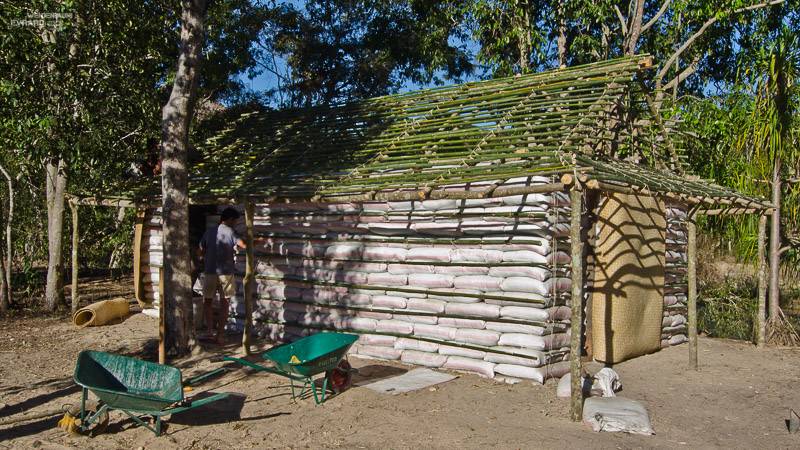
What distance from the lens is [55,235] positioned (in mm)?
10898

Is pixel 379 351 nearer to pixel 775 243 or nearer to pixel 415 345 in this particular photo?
pixel 415 345

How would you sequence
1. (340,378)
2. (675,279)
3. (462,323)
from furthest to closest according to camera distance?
1. (675,279)
2. (462,323)
3. (340,378)

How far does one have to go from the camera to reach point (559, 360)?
6602 millimetres

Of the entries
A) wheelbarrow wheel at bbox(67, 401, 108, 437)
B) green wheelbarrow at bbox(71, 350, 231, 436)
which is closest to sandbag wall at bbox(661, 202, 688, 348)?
green wheelbarrow at bbox(71, 350, 231, 436)

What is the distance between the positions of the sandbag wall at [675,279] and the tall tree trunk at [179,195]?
638cm

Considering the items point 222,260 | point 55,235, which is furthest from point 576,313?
point 55,235

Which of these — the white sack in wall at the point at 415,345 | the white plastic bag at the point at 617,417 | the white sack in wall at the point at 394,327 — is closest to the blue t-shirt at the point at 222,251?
the white sack in wall at the point at 394,327

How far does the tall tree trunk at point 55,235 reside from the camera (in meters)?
10.7

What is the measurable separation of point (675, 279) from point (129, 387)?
7219 mm

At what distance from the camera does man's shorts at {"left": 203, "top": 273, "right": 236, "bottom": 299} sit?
26.3 ft

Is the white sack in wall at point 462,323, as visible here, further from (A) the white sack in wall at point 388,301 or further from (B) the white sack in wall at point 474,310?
(A) the white sack in wall at point 388,301

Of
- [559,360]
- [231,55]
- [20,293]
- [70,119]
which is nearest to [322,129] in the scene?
[70,119]

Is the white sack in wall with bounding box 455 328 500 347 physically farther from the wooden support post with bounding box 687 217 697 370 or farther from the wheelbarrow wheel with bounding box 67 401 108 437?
the wheelbarrow wheel with bounding box 67 401 108 437

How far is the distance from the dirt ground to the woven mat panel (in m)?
0.35
